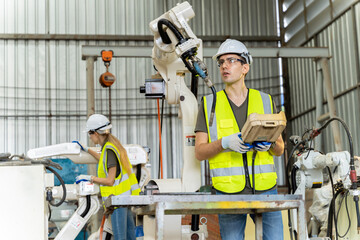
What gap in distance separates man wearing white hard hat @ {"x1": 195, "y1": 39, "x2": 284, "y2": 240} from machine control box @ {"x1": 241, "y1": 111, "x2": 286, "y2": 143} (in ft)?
0.24

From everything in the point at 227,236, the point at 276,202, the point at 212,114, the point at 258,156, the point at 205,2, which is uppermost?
the point at 205,2

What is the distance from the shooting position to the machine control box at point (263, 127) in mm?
2400

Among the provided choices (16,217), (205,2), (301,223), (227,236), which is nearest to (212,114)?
(227,236)

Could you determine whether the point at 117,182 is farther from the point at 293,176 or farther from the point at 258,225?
the point at 258,225

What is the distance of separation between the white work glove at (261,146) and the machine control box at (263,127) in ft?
0.14

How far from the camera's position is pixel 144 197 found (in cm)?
214

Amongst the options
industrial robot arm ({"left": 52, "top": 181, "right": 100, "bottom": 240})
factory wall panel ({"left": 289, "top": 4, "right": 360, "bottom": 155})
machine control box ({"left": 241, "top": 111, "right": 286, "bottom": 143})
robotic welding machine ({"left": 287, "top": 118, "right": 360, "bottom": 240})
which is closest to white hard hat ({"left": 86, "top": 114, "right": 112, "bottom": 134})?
industrial robot arm ({"left": 52, "top": 181, "right": 100, "bottom": 240})

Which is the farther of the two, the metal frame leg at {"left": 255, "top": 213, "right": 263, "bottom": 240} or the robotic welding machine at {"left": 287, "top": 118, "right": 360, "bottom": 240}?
the robotic welding machine at {"left": 287, "top": 118, "right": 360, "bottom": 240}

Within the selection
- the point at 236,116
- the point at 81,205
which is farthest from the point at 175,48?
the point at 81,205

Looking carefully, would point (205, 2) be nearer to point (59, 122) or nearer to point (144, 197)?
point (59, 122)

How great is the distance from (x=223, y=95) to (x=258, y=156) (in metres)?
0.39

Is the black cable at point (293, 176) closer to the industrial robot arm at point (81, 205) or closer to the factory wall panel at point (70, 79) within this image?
the industrial robot arm at point (81, 205)

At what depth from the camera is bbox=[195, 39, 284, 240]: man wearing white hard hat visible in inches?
105

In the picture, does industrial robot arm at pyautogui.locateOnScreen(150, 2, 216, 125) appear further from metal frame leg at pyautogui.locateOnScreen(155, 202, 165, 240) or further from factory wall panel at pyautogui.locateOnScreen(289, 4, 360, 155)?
factory wall panel at pyautogui.locateOnScreen(289, 4, 360, 155)
